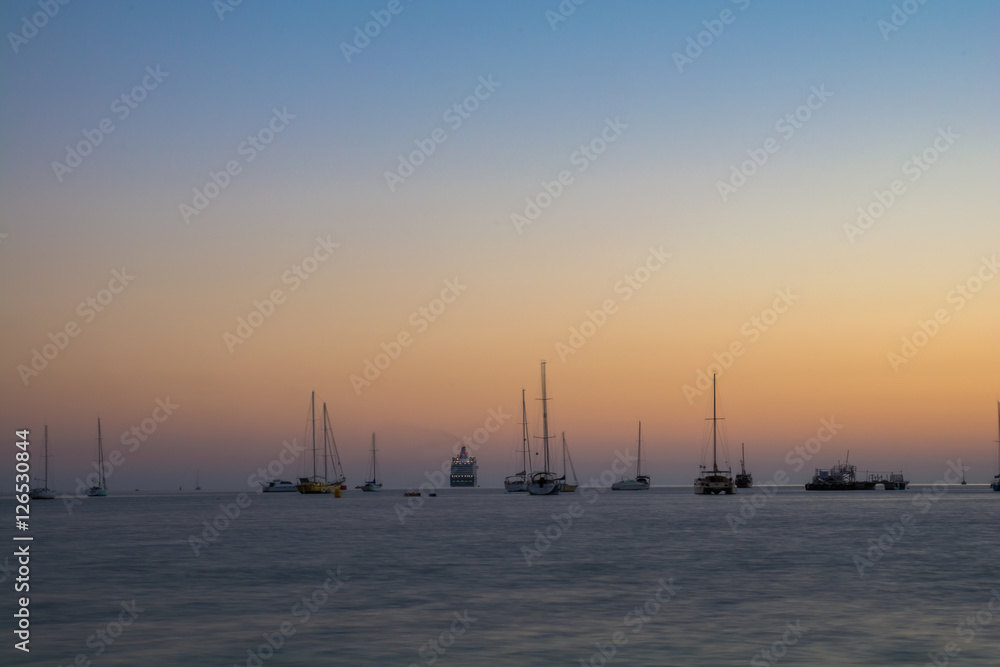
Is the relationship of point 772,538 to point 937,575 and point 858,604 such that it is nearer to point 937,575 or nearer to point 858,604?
point 937,575

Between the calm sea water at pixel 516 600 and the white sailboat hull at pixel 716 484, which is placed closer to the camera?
the calm sea water at pixel 516 600

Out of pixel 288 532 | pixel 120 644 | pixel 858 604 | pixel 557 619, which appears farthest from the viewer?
pixel 288 532

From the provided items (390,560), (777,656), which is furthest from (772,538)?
(777,656)

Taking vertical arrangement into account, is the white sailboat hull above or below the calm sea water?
below

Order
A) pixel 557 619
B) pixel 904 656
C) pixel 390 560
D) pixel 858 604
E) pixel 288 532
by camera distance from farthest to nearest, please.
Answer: pixel 288 532
pixel 390 560
pixel 858 604
pixel 557 619
pixel 904 656

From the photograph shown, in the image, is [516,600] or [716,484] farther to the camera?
[716,484]

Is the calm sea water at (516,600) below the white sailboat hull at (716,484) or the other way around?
the other way around

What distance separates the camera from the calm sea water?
101 ft

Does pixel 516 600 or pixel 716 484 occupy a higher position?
pixel 516 600

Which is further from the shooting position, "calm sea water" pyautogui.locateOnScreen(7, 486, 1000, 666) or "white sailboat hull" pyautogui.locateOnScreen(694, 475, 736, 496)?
"white sailboat hull" pyautogui.locateOnScreen(694, 475, 736, 496)

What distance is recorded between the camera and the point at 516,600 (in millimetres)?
42531

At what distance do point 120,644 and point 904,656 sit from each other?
25.2m

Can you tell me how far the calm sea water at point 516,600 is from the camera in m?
30.8

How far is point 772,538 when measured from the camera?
263 ft
